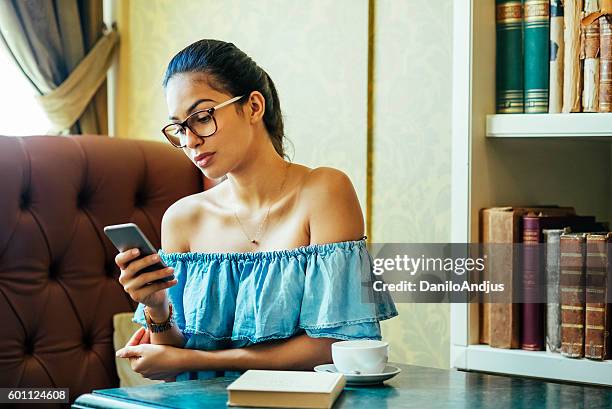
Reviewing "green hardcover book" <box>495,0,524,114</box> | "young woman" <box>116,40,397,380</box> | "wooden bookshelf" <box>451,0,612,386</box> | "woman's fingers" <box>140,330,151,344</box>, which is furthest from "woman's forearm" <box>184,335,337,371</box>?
"green hardcover book" <box>495,0,524,114</box>

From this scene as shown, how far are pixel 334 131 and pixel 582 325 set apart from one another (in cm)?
95

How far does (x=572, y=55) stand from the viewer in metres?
1.67

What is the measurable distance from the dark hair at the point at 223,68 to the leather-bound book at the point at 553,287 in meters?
0.58

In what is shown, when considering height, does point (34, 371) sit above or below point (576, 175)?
below

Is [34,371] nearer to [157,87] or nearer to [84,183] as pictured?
[84,183]

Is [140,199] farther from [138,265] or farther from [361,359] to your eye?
[361,359]

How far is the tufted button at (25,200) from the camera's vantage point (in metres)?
2.08

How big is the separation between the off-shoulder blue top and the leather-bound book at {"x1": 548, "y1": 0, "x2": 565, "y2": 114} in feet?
1.47

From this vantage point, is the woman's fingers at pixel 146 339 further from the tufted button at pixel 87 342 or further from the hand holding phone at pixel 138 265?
the tufted button at pixel 87 342

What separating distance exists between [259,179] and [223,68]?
23 cm

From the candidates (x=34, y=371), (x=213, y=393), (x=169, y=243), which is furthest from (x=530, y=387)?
(x=34, y=371)

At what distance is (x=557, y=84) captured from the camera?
170cm

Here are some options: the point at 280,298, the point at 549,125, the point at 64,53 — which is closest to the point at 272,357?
the point at 280,298

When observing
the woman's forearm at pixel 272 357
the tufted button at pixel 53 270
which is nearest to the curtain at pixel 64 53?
the tufted button at pixel 53 270
